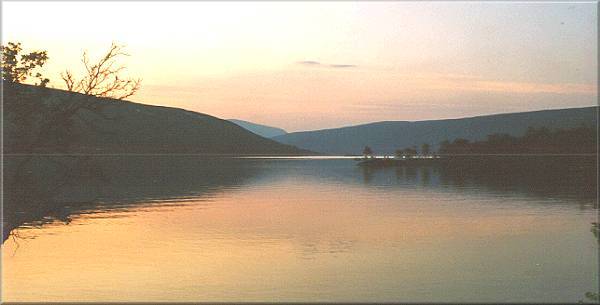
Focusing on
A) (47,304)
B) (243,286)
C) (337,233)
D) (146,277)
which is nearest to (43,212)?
(47,304)

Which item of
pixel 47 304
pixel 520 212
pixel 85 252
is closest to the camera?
pixel 47 304

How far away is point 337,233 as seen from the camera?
5097 centimetres

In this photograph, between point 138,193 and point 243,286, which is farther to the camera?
point 138,193

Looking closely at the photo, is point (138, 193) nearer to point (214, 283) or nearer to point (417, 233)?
point (417, 233)

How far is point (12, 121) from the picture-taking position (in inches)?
1120

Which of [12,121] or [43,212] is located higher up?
[12,121]

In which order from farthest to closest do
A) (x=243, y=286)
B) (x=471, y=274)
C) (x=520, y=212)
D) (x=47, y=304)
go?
1. (x=520, y=212)
2. (x=471, y=274)
3. (x=243, y=286)
4. (x=47, y=304)

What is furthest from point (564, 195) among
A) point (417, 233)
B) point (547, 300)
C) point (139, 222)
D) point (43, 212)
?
point (43, 212)

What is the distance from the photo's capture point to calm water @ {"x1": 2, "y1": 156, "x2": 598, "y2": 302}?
30.0 m

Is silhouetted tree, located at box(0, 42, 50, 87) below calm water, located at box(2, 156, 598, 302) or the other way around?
the other way around

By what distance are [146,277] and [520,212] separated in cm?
4439

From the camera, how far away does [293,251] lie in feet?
A: 137

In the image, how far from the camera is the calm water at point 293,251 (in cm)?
Answer: 2995

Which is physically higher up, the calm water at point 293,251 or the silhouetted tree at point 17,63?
the silhouetted tree at point 17,63
